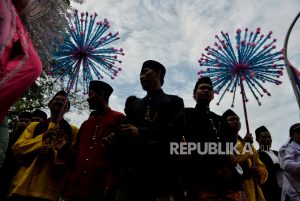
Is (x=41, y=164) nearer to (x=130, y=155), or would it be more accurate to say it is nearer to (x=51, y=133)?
(x=51, y=133)

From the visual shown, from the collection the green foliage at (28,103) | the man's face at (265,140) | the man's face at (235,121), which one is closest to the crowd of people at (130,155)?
the man's face at (235,121)

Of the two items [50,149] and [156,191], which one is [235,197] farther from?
[50,149]

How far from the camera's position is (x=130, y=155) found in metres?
2.83

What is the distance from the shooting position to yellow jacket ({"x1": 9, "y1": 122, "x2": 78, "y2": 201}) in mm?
3301

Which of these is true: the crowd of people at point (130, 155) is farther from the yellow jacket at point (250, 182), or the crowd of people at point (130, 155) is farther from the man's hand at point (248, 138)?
the man's hand at point (248, 138)

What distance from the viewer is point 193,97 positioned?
4180mm

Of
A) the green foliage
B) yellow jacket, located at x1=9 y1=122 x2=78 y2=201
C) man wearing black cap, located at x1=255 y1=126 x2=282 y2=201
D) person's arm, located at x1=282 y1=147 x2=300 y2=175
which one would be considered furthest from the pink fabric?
the green foliage

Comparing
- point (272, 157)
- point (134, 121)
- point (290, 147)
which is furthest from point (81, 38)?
point (272, 157)

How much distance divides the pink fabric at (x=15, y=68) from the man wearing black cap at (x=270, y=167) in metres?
4.51

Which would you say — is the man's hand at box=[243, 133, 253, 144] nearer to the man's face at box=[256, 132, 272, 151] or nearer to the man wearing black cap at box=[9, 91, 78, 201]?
the man's face at box=[256, 132, 272, 151]

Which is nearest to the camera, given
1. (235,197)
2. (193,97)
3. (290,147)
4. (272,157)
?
(235,197)

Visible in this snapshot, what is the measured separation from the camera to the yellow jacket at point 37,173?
330 centimetres

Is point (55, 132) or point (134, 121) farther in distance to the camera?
point (55, 132)

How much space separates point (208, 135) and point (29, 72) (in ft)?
7.47
